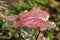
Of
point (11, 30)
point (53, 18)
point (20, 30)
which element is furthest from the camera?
point (53, 18)

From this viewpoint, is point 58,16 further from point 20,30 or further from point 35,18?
point 35,18

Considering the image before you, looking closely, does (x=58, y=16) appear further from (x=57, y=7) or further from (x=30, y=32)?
(x=30, y=32)

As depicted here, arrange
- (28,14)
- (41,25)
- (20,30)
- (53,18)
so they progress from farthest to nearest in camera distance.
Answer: (53,18)
(20,30)
(28,14)
(41,25)

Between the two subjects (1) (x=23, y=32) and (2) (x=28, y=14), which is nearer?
(2) (x=28, y=14)

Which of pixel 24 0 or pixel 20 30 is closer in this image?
pixel 20 30

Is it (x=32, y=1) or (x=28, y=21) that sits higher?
(x=28, y=21)

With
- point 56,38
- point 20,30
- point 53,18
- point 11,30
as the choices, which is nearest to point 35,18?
point 20,30

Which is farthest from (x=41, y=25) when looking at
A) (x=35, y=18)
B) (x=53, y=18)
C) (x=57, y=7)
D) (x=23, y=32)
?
(x=57, y=7)

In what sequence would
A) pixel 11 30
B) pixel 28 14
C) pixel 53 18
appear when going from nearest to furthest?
pixel 28 14 < pixel 11 30 < pixel 53 18

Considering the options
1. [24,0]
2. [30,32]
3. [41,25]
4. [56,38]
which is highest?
[41,25]
